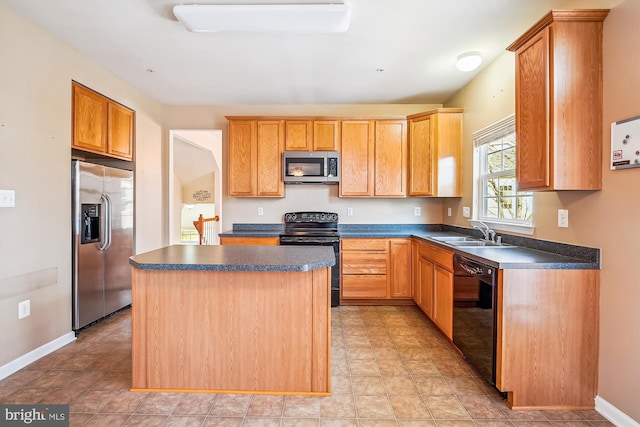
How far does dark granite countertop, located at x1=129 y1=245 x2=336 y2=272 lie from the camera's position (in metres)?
1.79

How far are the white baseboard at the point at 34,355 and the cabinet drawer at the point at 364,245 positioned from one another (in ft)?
9.20

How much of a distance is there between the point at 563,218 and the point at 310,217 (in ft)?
9.06

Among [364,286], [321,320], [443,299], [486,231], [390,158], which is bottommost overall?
[364,286]

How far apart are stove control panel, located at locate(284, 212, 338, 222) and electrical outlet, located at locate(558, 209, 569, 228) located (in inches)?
99.7

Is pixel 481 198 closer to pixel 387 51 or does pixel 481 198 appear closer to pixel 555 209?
pixel 555 209

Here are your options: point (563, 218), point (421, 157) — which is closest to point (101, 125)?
point (421, 157)

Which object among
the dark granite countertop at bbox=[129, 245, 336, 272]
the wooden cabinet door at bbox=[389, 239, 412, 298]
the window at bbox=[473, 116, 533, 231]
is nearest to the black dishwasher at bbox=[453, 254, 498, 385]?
the window at bbox=[473, 116, 533, 231]

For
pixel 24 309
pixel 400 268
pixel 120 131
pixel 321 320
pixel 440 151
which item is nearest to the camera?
pixel 321 320

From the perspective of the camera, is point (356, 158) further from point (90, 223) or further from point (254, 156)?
point (90, 223)

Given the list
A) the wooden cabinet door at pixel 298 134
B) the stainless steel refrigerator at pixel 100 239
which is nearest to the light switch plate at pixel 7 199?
the stainless steel refrigerator at pixel 100 239

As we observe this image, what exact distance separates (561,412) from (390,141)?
3.04 meters

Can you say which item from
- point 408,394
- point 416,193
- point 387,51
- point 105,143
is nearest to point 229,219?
point 105,143

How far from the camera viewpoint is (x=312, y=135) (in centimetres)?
396

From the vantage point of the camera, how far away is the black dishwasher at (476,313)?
1954mm
